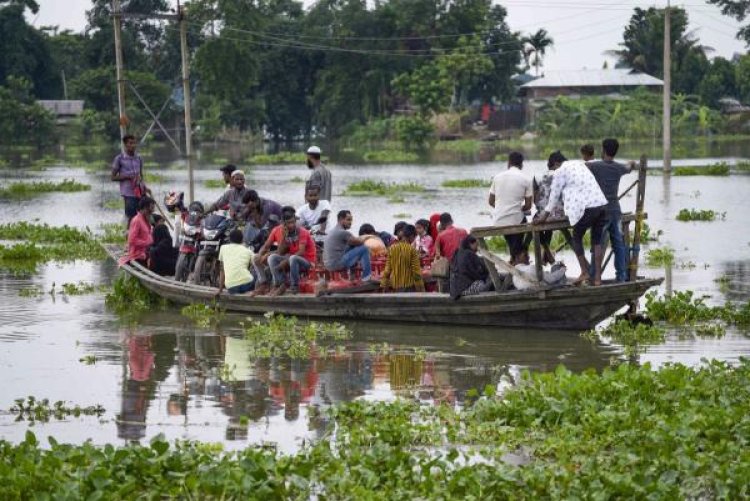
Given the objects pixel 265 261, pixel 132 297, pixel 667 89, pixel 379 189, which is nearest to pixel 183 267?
pixel 132 297

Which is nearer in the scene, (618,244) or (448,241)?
(618,244)

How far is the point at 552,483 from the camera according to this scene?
8078 mm

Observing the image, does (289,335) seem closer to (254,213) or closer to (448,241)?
(448,241)

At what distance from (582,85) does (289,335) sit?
69.0 m

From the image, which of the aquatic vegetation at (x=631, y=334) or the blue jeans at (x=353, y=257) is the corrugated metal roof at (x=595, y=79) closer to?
the blue jeans at (x=353, y=257)

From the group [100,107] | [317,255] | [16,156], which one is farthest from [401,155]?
[317,255]

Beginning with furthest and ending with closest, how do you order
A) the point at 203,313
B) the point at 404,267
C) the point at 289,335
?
1. the point at 203,313
2. the point at 404,267
3. the point at 289,335

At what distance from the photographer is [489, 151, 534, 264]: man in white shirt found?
14.8 meters

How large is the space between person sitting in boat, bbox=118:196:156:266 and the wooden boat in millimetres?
1987

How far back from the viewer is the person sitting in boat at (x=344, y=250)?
49.9 ft

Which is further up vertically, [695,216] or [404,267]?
[404,267]

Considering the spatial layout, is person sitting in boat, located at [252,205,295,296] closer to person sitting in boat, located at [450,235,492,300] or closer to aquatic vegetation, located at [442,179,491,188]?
person sitting in boat, located at [450,235,492,300]

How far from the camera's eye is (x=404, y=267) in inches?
590

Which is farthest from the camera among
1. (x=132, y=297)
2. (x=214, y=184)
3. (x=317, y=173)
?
(x=214, y=184)
